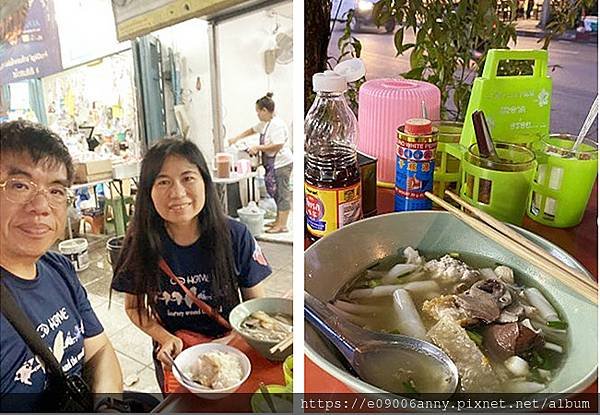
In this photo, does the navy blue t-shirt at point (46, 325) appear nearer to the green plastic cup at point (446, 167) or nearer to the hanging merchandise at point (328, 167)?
the hanging merchandise at point (328, 167)

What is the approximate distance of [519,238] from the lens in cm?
93

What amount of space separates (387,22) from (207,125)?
568 mm

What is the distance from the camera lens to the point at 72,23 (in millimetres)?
840

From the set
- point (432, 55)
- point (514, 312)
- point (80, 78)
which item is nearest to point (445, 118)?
point (432, 55)

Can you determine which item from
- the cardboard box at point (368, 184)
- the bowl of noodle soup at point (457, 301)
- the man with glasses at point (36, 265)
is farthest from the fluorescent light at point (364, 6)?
the man with glasses at point (36, 265)

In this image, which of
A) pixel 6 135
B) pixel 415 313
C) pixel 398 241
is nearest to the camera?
pixel 6 135

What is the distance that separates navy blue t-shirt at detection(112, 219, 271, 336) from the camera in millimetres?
838

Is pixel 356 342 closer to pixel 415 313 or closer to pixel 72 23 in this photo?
pixel 415 313

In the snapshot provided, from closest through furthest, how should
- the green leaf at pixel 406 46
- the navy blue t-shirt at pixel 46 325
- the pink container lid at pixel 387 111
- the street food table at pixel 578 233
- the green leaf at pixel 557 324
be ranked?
the navy blue t-shirt at pixel 46 325 < the green leaf at pixel 557 324 < the street food table at pixel 578 233 < the pink container lid at pixel 387 111 < the green leaf at pixel 406 46

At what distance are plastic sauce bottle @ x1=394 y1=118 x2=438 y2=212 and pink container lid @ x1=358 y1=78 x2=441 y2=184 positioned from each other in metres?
0.06

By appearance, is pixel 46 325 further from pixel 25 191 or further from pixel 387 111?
pixel 387 111

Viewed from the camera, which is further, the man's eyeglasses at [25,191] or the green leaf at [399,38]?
Result: the green leaf at [399,38]

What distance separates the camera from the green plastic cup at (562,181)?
1058 mm

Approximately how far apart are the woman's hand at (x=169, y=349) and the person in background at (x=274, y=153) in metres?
0.20
